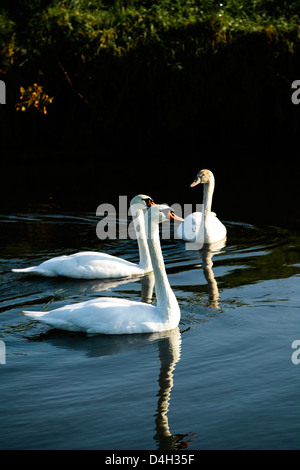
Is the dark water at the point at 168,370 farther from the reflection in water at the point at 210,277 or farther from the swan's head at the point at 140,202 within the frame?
the swan's head at the point at 140,202

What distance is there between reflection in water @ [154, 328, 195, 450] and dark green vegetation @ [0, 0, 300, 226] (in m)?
15.7

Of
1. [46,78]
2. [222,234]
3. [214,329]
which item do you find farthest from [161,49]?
[214,329]

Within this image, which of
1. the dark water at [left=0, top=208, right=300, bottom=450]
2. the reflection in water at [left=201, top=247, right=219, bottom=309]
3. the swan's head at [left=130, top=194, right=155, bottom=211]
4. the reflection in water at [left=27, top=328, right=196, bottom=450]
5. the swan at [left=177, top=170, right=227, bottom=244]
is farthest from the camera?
the swan at [left=177, top=170, right=227, bottom=244]

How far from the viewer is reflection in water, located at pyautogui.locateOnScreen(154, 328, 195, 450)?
625cm

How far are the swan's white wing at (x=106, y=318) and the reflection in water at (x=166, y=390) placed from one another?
25cm

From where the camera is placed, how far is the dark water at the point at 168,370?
21.0 feet

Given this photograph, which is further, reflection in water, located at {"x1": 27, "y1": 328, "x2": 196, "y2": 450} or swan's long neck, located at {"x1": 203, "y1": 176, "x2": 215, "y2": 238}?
swan's long neck, located at {"x1": 203, "y1": 176, "x2": 215, "y2": 238}

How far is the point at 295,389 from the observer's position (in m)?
7.18

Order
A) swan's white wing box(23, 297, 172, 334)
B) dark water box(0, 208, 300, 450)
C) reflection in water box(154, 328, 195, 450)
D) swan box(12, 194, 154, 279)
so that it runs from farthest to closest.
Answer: swan box(12, 194, 154, 279) → swan's white wing box(23, 297, 172, 334) → dark water box(0, 208, 300, 450) → reflection in water box(154, 328, 195, 450)

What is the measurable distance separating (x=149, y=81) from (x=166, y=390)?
64.0 ft

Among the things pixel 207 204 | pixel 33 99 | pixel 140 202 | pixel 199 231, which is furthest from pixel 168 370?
pixel 33 99

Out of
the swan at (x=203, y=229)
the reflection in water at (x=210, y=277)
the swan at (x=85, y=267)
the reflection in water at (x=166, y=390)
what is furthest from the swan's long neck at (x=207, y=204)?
the reflection in water at (x=166, y=390)

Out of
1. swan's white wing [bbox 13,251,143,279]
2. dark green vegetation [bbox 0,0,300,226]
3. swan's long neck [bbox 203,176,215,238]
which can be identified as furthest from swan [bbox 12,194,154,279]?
dark green vegetation [bbox 0,0,300,226]

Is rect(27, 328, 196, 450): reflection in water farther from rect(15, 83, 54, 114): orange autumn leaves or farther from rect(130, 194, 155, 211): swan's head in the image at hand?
rect(15, 83, 54, 114): orange autumn leaves
